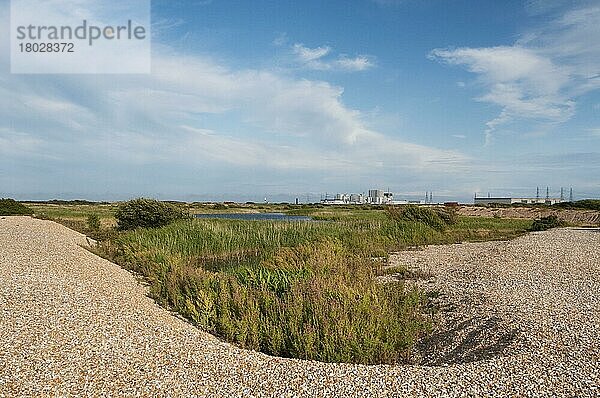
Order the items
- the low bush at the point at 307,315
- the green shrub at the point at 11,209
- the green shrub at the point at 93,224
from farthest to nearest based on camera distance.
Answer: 1. the green shrub at the point at 11,209
2. the green shrub at the point at 93,224
3. the low bush at the point at 307,315

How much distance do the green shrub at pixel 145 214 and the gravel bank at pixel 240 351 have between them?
13265mm

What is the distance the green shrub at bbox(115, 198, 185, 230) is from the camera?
2439 centimetres

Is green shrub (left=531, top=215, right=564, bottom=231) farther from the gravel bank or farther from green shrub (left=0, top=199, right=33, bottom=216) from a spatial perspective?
green shrub (left=0, top=199, right=33, bottom=216)

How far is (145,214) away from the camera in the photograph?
24422mm

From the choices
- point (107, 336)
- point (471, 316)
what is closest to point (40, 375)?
point (107, 336)

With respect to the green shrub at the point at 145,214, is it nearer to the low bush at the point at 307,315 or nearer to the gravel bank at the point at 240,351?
the gravel bank at the point at 240,351

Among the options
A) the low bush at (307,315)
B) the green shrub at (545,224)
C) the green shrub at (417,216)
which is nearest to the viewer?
the low bush at (307,315)

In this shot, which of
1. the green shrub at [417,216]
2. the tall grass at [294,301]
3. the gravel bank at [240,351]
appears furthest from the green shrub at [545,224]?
the gravel bank at [240,351]

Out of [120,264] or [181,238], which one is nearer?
[120,264]

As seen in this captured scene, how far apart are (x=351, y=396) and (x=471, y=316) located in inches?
175

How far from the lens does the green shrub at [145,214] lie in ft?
80.0

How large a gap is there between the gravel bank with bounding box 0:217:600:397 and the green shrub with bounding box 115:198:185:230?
13265mm

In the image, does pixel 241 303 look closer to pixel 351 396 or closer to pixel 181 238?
pixel 351 396

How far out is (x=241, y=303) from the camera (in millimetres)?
7812
